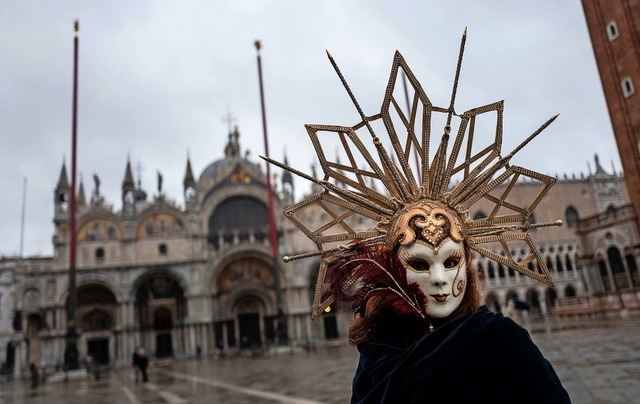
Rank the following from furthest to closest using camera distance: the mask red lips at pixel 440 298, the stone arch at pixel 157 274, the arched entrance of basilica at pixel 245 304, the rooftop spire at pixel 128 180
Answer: the rooftop spire at pixel 128 180
the arched entrance of basilica at pixel 245 304
the stone arch at pixel 157 274
the mask red lips at pixel 440 298

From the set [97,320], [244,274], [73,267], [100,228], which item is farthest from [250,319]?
[73,267]

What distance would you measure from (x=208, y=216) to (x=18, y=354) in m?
17.4

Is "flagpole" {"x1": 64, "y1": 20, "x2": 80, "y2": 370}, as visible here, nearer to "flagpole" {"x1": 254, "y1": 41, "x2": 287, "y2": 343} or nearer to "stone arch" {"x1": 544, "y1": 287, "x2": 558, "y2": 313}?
"flagpole" {"x1": 254, "y1": 41, "x2": 287, "y2": 343}

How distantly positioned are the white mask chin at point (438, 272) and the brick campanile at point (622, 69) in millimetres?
25340

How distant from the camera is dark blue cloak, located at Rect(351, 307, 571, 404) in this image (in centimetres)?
176

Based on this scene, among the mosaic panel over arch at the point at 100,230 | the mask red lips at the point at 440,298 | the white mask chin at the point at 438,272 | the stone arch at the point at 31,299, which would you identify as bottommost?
the mask red lips at the point at 440,298

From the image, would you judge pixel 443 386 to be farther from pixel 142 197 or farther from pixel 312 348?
pixel 142 197

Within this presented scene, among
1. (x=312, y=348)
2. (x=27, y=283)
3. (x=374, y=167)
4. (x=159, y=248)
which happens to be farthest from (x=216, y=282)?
(x=374, y=167)

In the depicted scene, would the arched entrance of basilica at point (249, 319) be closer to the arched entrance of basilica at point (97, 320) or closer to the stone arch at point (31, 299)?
the arched entrance of basilica at point (97, 320)

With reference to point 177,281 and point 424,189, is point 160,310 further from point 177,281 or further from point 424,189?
point 424,189

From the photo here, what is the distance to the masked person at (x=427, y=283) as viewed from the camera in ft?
5.93

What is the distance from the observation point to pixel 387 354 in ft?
7.26

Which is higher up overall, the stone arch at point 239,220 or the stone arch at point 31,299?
the stone arch at point 239,220

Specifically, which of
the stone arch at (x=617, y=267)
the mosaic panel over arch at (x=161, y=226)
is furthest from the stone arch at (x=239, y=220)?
the stone arch at (x=617, y=267)
